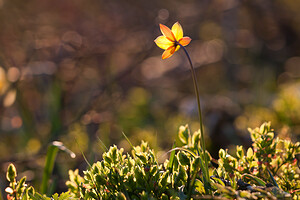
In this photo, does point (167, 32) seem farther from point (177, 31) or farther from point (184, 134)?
point (184, 134)

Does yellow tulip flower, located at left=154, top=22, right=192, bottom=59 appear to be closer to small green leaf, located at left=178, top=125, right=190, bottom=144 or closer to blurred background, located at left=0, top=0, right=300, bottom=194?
small green leaf, located at left=178, top=125, right=190, bottom=144

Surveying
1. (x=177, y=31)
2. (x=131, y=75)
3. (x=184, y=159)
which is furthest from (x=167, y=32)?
(x=131, y=75)

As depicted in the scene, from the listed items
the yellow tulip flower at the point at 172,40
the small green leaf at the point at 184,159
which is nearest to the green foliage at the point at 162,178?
the small green leaf at the point at 184,159

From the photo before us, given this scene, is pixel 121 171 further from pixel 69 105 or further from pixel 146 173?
pixel 69 105

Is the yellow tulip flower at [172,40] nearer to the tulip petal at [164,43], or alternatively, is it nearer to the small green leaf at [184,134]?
the tulip petal at [164,43]

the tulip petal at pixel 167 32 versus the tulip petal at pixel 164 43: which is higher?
the tulip petal at pixel 167 32

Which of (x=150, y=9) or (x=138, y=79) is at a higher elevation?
(x=150, y=9)

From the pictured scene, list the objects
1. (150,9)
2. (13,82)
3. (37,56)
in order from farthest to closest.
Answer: (150,9)
(37,56)
(13,82)

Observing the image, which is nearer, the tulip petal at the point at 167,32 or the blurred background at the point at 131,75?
the tulip petal at the point at 167,32

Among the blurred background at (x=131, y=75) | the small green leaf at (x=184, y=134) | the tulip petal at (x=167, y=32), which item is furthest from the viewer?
the blurred background at (x=131, y=75)

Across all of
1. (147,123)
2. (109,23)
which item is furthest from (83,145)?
(109,23)
